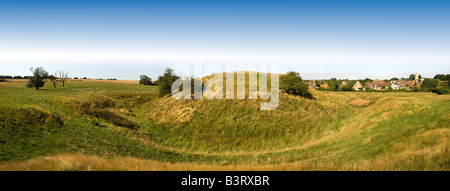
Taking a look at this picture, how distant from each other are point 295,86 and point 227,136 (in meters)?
15.6

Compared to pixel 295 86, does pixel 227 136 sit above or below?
below

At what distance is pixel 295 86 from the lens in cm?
2816

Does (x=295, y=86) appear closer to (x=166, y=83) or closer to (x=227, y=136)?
(x=227, y=136)

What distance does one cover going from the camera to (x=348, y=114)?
23.8m

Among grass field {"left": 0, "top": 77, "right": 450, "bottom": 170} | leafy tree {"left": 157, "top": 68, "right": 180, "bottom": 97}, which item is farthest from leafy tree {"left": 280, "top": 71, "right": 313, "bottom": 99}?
leafy tree {"left": 157, "top": 68, "right": 180, "bottom": 97}

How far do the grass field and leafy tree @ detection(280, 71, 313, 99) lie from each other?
1649mm

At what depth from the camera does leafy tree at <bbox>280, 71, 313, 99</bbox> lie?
2831 centimetres

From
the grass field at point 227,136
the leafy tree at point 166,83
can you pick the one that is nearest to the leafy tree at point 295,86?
the grass field at point 227,136

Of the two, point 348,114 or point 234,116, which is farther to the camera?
point 348,114

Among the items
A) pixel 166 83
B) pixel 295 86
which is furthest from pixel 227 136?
pixel 166 83

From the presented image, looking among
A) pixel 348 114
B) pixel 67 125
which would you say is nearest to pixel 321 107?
pixel 348 114

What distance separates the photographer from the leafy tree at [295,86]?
1114 inches
